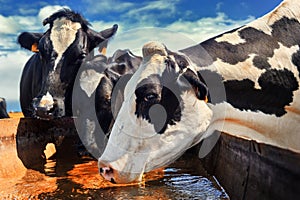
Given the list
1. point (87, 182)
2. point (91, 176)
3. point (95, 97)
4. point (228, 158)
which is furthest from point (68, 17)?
point (228, 158)

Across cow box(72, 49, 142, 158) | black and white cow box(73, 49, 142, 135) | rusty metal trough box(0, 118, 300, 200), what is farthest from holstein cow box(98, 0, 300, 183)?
black and white cow box(73, 49, 142, 135)

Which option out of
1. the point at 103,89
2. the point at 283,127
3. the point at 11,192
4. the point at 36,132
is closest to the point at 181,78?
the point at 283,127

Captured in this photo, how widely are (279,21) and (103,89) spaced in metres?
2.43

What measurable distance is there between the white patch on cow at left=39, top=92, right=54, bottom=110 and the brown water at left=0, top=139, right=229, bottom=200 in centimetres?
54

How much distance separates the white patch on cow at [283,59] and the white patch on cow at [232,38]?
0.30 metres

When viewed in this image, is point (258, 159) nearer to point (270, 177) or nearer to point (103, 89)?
point (270, 177)

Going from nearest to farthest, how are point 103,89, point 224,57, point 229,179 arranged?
1. point 229,179
2. point 224,57
3. point 103,89

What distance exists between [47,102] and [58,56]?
78 cm

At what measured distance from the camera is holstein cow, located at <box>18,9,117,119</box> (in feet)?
14.6

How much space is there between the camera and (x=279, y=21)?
11.0ft

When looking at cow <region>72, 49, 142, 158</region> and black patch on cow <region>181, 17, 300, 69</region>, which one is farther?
cow <region>72, 49, 142, 158</region>

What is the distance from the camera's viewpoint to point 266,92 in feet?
10.3

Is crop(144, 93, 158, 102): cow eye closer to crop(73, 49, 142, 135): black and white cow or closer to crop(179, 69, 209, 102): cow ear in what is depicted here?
crop(179, 69, 209, 102): cow ear

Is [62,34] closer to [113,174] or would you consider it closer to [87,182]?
[87,182]
